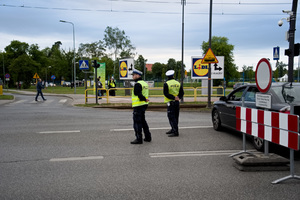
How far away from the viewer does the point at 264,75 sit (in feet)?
17.6

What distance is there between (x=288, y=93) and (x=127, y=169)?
136 inches

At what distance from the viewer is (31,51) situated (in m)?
88.9

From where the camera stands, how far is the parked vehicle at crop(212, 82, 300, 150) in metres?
6.05

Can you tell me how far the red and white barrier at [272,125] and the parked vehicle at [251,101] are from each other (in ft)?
2.30

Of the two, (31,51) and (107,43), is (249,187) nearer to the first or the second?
(107,43)

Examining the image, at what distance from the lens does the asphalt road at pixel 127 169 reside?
4215mm

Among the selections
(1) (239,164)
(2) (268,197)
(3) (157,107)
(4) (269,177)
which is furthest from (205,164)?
(3) (157,107)

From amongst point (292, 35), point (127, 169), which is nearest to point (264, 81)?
point (127, 169)

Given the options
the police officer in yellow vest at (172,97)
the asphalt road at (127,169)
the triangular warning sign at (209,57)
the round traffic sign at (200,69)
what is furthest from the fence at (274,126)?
the round traffic sign at (200,69)

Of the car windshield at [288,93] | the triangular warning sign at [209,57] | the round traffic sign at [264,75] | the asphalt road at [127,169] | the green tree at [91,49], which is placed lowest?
the asphalt road at [127,169]

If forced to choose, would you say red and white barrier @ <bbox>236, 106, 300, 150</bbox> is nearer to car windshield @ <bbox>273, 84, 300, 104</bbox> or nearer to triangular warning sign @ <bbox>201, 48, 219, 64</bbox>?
car windshield @ <bbox>273, 84, 300, 104</bbox>

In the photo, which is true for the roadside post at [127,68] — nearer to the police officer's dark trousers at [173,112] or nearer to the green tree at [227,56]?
the police officer's dark trousers at [173,112]

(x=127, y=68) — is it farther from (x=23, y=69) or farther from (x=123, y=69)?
(x=23, y=69)

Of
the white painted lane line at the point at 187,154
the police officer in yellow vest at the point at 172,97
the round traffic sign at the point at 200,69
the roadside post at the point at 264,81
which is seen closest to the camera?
the roadside post at the point at 264,81
